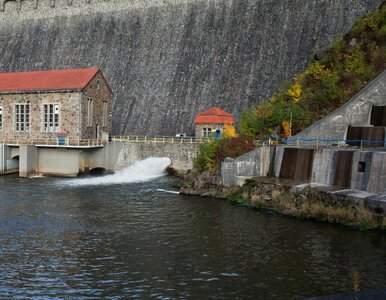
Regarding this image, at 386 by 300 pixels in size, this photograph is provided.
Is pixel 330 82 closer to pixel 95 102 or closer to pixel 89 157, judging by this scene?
pixel 95 102

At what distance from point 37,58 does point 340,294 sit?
56728mm

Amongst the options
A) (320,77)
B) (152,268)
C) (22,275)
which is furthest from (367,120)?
(22,275)

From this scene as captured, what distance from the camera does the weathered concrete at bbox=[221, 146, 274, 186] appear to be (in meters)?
28.0

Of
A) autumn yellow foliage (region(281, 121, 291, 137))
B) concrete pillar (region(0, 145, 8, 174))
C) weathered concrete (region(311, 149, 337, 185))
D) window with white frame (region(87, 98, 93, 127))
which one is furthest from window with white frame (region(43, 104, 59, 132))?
weathered concrete (region(311, 149, 337, 185))

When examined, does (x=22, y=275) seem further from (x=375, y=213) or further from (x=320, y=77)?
(x=320, y=77)

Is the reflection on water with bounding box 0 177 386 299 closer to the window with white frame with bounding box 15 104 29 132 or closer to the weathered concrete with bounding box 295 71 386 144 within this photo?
the weathered concrete with bounding box 295 71 386 144

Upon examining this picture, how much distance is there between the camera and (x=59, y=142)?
38438 millimetres

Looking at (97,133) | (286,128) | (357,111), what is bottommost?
(97,133)

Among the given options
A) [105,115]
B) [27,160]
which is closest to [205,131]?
[105,115]

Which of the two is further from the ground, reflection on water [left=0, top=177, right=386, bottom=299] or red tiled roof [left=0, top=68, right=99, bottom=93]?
red tiled roof [left=0, top=68, right=99, bottom=93]

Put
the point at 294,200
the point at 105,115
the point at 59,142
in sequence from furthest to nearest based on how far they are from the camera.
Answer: the point at 105,115 → the point at 59,142 → the point at 294,200

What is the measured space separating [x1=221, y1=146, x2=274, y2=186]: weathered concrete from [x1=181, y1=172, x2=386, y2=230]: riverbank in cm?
73

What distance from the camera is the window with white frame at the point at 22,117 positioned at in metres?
40.3

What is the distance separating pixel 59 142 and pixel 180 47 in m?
19.9
